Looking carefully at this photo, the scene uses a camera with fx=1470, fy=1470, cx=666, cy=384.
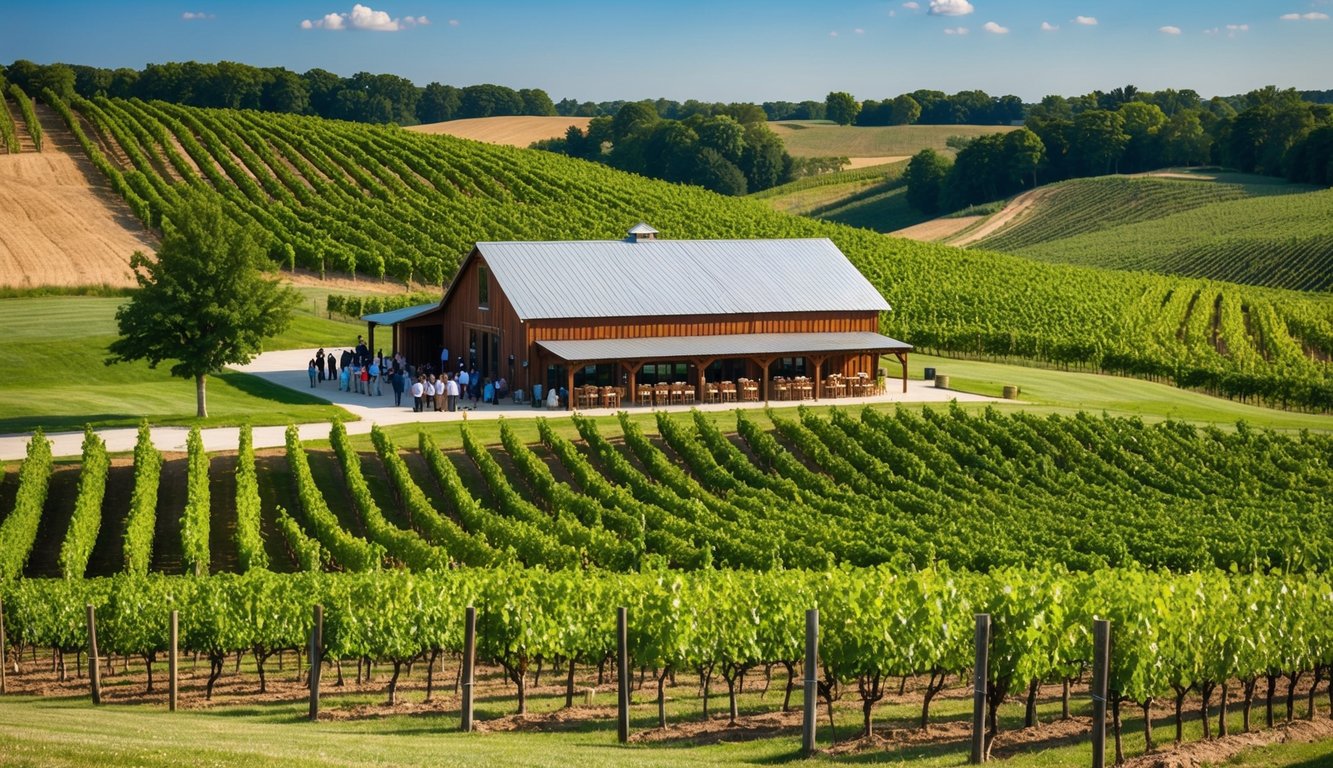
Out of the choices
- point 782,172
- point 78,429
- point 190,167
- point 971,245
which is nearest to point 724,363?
point 78,429

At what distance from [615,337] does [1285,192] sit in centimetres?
10451

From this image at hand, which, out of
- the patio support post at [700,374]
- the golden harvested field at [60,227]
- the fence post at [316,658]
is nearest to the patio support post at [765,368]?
the patio support post at [700,374]

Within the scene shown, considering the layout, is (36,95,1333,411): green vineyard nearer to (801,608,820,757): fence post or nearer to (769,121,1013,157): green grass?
(801,608,820,757): fence post

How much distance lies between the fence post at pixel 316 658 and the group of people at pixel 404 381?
24759 mm

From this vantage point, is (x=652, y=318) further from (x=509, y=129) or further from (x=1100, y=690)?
(x=509, y=129)

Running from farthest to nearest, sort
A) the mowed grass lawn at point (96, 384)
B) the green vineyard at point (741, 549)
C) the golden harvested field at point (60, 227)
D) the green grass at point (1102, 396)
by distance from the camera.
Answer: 1. the golden harvested field at point (60, 227)
2. the green grass at point (1102, 396)
3. the mowed grass lawn at point (96, 384)
4. the green vineyard at point (741, 549)

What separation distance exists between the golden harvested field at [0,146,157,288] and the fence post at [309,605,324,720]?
53.6 metres

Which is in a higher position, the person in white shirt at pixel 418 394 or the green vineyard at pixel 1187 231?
the green vineyard at pixel 1187 231

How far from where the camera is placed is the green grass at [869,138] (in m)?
182

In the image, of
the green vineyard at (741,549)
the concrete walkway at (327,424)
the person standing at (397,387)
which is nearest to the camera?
the green vineyard at (741,549)

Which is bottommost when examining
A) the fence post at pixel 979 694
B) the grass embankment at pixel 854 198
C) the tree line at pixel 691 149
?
the fence post at pixel 979 694

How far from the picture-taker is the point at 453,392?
147 ft

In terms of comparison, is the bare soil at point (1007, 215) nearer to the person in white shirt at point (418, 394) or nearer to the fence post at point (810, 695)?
the person in white shirt at point (418, 394)

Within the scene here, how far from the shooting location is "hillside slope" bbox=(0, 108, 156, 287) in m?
69.8
